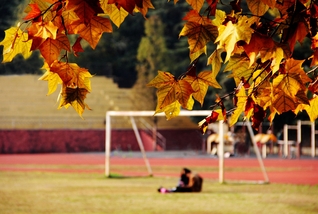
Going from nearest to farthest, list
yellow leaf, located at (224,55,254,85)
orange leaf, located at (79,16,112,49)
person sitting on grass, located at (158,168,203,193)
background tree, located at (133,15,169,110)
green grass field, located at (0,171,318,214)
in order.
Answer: orange leaf, located at (79,16,112,49), yellow leaf, located at (224,55,254,85), green grass field, located at (0,171,318,214), person sitting on grass, located at (158,168,203,193), background tree, located at (133,15,169,110)

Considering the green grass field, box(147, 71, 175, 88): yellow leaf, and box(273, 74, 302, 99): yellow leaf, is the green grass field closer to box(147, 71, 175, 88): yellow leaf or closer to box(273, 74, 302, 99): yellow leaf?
box(147, 71, 175, 88): yellow leaf

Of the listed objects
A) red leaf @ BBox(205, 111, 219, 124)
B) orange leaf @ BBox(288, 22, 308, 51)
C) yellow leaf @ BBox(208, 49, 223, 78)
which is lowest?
red leaf @ BBox(205, 111, 219, 124)

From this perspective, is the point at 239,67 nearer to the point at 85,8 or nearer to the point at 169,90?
the point at 169,90

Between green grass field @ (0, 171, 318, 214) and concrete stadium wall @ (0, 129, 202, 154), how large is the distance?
904 inches

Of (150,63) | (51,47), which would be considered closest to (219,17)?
(51,47)

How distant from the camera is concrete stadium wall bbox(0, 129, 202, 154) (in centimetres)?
4238

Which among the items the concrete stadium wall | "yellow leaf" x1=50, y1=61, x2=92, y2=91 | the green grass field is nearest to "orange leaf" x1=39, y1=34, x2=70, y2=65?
"yellow leaf" x1=50, y1=61, x2=92, y2=91

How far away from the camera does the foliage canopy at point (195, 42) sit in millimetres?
2322

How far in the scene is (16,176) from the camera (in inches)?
830

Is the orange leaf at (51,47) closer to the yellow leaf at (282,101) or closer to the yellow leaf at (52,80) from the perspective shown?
the yellow leaf at (52,80)

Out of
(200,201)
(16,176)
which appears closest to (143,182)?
(16,176)

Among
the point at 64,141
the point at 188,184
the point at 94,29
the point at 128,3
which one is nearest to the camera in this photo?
the point at 128,3

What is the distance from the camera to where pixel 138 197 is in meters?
14.4

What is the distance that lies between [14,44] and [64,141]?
4124 centimetres
